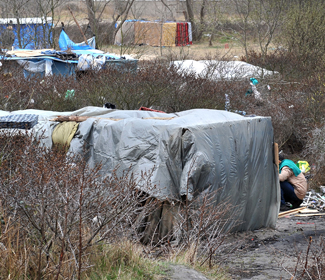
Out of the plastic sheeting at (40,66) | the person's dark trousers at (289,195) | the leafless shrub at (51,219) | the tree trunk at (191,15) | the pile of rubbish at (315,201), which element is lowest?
the pile of rubbish at (315,201)

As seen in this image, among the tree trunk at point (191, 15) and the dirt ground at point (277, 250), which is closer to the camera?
the dirt ground at point (277, 250)

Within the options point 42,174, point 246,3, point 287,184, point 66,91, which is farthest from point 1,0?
point 42,174

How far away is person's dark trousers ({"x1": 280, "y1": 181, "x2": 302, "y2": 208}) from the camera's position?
8391 mm

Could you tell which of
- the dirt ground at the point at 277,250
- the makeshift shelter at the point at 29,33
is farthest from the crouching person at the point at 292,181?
the makeshift shelter at the point at 29,33

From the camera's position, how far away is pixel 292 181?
27.4 feet

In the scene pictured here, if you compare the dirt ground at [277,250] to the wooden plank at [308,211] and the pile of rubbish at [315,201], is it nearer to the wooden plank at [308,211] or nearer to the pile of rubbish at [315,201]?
the wooden plank at [308,211]

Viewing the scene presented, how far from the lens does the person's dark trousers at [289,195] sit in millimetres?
8391

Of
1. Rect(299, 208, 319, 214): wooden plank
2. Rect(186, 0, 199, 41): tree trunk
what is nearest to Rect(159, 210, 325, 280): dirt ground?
Rect(299, 208, 319, 214): wooden plank

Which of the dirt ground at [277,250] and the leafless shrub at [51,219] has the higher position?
the leafless shrub at [51,219]

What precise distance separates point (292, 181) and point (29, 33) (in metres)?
16.3

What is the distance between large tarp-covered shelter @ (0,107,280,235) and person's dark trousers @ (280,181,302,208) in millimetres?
1257

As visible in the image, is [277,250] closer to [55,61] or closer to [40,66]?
[40,66]

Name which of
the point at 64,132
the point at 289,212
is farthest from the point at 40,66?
the point at 289,212

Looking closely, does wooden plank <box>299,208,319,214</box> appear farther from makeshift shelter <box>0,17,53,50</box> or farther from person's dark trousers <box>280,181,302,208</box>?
makeshift shelter <box>0,17,53,50</box>
